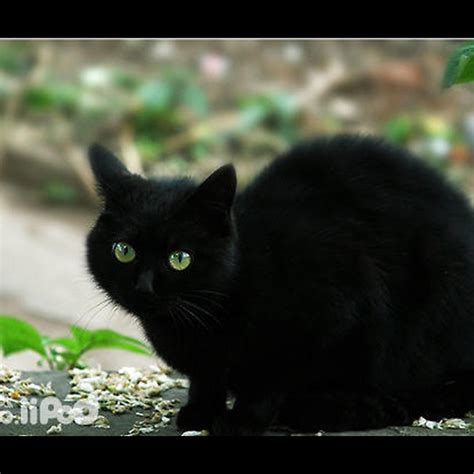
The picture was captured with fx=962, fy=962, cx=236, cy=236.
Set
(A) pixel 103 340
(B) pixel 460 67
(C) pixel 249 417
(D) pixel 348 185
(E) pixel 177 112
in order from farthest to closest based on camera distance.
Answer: (E) pixel 177 112
(A) pixel 103 340
(D) pixel 348 185
(C) pixel 249 417
(B) pixel 460 67

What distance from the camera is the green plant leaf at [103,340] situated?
1683mm

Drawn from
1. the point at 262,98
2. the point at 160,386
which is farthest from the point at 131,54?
the point at 160,386

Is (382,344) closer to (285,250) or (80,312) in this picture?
(285,250)

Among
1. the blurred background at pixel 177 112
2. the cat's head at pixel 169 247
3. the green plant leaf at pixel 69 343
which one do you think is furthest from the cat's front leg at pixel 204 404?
the blurred background at pixel 177 112

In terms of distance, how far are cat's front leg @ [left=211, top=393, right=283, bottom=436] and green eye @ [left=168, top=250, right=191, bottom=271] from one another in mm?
213

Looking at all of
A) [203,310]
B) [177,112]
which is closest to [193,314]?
[203,310]

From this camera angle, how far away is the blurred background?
3.52m

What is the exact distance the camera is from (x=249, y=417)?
1326 mm

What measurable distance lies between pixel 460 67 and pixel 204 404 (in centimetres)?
59

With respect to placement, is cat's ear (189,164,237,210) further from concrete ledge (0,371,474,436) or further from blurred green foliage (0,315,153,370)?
blurred green foliage (0,315,153,370)

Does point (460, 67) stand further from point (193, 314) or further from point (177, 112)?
point (177, 112)

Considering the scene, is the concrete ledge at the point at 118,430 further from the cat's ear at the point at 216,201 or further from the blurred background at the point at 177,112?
the blurred background at the point at 177,112

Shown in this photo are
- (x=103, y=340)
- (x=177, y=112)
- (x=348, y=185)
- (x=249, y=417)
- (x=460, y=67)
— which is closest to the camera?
(x=460, y=67)
